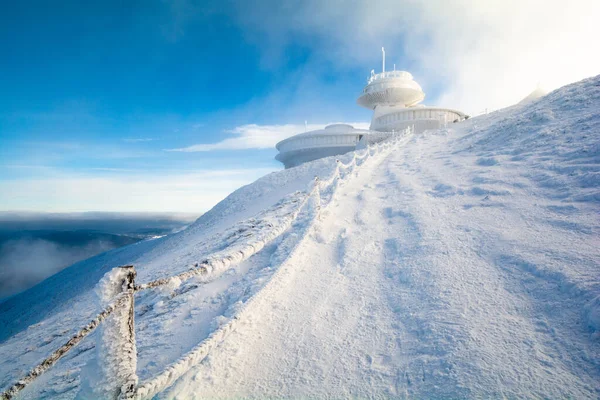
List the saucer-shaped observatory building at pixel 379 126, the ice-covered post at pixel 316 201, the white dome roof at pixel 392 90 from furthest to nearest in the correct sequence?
the white dome roof at pixel 392 90 → the saucer-shaped observatory building at pixel 379 126 → the ice-covered post at pixel 316 201

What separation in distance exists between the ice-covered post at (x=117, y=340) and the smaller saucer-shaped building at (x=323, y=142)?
22.5 m

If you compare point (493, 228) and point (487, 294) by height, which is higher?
point (493, 228)

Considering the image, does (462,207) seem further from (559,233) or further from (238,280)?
(238,280)

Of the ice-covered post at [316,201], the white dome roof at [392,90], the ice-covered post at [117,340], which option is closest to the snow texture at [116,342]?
the ice-covered post at [117,340]

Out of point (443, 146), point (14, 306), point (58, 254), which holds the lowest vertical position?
point (58, 254)

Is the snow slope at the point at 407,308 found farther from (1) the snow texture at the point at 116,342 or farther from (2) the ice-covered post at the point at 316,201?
(2) the ice-covered post at the point at 316,201

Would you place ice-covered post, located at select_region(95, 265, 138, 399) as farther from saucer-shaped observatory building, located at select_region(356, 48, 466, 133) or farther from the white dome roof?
the white dome roof

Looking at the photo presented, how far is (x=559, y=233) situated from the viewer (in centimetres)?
323

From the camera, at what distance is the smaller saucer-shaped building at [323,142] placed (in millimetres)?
23094

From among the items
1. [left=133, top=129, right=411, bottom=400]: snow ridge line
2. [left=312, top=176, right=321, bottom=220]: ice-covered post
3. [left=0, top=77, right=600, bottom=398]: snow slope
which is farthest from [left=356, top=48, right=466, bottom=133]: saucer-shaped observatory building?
[left=133, top=129, right=411, bottom=400]: snow ridge line

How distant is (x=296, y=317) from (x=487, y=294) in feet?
5.68

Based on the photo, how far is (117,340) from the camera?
1489mm

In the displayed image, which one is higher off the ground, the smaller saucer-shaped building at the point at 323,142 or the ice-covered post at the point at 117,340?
the smaller saucer-shaped building at the point at 323,142

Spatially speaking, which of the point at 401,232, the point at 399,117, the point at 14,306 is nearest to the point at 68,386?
the point at 401,232
